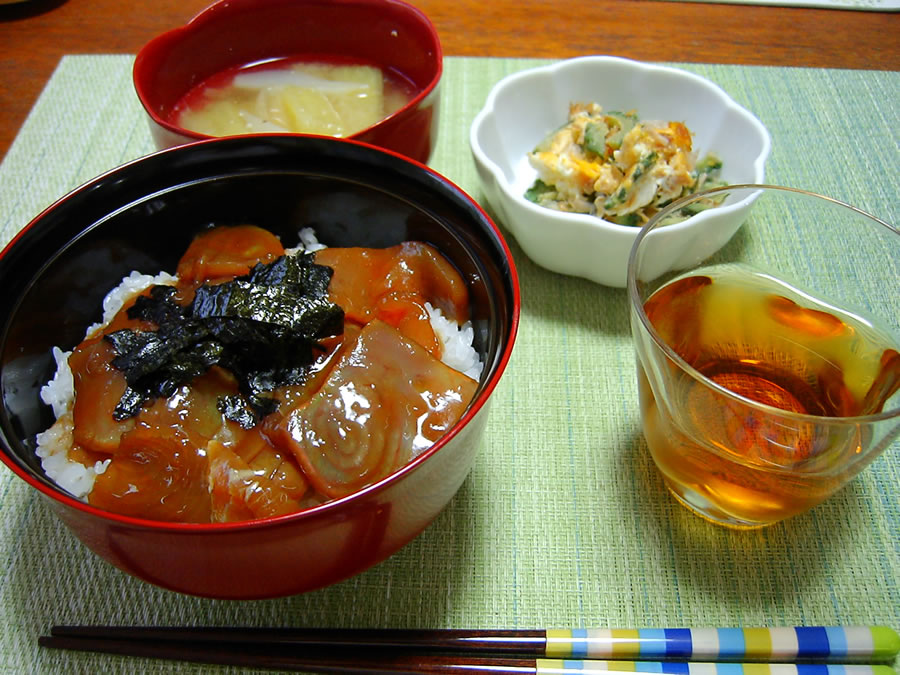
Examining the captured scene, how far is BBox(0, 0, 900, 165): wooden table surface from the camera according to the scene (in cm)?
212

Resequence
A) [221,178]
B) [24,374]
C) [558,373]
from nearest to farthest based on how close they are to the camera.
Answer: [24,374], [221,178], [558,373]

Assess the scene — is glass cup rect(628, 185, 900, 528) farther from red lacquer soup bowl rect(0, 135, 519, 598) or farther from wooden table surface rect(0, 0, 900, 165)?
wooden table surface rect(0, 0, 900, 165)

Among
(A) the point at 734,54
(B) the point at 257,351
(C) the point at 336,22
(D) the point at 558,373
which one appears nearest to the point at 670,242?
(D) the point at 558,373

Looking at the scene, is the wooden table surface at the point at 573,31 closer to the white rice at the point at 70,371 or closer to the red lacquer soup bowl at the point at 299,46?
the red lacquer soup bowl at the point at 299,46

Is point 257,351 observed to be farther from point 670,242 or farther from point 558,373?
point 670,242

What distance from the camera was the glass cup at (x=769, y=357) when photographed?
96 centimetres

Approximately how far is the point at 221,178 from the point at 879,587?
1243 mm

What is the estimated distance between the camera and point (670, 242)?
123 cm

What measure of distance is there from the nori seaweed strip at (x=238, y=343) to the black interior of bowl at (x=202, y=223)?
0.14 m

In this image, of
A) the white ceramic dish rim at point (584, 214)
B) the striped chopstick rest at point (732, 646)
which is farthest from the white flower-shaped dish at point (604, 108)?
the striped chopstick rest at point (732, 646)

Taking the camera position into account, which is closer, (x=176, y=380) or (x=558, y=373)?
(x=176, y=380)

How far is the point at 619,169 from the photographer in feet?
4.94

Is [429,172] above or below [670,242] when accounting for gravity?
above

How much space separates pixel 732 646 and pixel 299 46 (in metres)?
1.51
